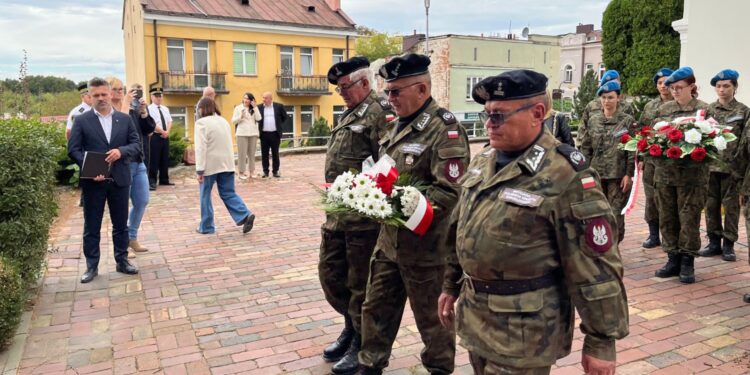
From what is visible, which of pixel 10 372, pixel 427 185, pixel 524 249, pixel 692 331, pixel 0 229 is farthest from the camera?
pixel 0 229

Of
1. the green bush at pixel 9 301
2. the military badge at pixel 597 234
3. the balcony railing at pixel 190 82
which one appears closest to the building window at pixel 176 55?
the balcony railing at pixel 190 82

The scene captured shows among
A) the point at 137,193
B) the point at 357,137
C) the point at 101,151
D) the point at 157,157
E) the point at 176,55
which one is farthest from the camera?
the point at 176,55

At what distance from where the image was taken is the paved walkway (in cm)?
415

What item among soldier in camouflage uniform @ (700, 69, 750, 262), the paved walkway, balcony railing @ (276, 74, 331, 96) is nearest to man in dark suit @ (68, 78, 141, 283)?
the paved walkway

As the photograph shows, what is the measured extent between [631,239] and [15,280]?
6.66 m

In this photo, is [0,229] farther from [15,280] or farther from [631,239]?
[631,239]

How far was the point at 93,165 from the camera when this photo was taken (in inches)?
226

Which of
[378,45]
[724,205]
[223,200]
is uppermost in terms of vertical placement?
[378,45]

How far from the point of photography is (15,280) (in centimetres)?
432

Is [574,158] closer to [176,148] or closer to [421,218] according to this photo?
[421,218]

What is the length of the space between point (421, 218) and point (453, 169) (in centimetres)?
40

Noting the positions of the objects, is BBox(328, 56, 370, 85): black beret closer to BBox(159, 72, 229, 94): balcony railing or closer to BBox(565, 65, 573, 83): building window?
BBox(159, 72, 229, 94): balcony railing

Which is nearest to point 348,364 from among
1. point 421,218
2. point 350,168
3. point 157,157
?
point 350,168

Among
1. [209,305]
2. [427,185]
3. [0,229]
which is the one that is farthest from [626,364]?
[0,229]
